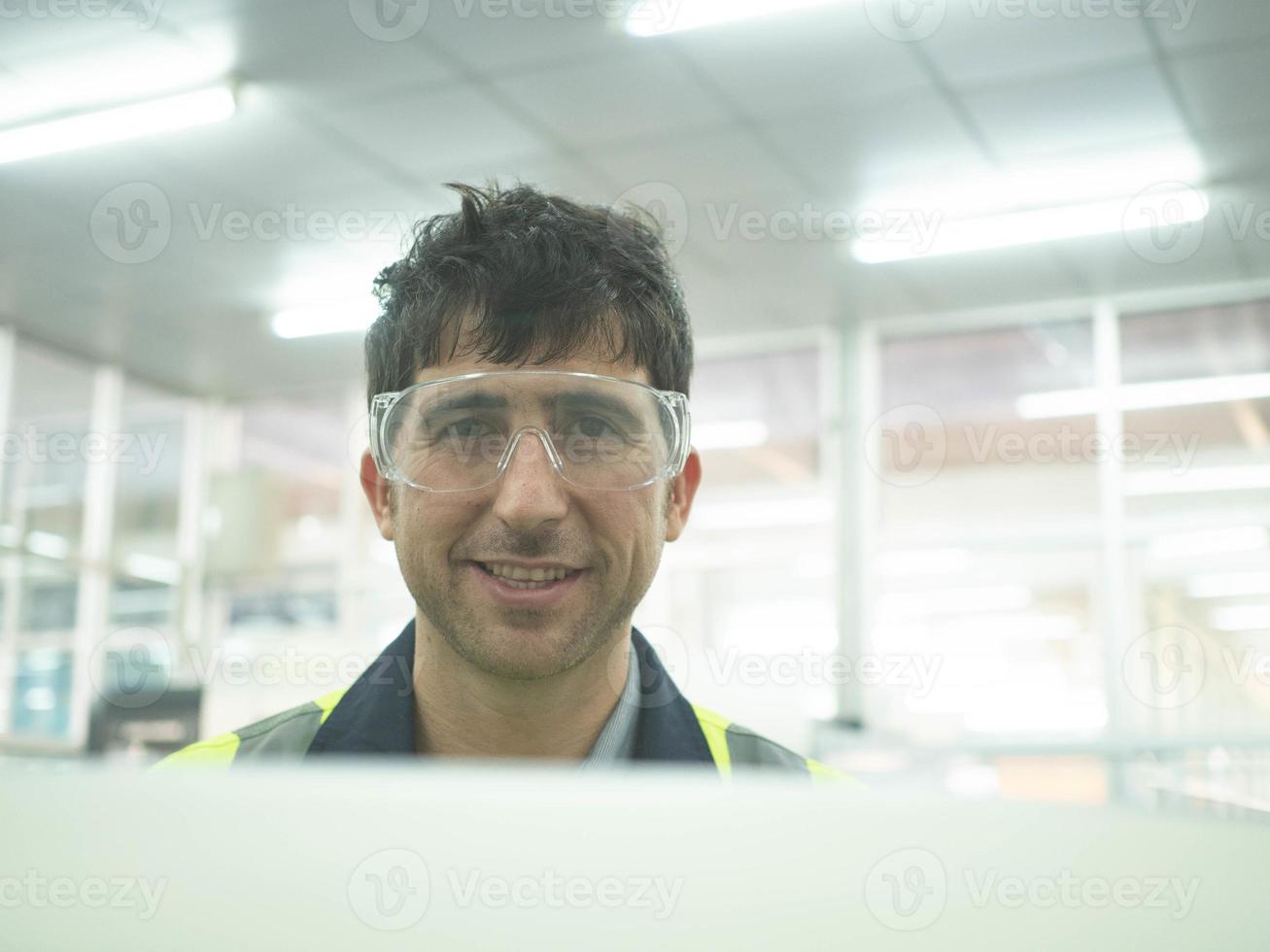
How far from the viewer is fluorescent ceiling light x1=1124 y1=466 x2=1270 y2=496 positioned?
6.08 m

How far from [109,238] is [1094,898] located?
6.03 meters

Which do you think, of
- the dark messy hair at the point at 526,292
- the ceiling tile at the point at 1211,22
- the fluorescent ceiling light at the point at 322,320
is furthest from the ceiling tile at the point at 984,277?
the dark messy hair at the point at 526,292

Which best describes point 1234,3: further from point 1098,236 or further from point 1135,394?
point 1135,394

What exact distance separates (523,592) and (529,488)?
11cm

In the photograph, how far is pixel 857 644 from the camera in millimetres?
6680

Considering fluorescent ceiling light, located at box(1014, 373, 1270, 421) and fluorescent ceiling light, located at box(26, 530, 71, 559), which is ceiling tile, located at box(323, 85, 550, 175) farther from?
fluorescent ceiling light, located at box(26, 530, 71, 559)

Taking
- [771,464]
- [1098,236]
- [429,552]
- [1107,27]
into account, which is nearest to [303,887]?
[429,552]

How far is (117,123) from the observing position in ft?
15.2

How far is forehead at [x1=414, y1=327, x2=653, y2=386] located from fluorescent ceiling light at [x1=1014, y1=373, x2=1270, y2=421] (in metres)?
5.56

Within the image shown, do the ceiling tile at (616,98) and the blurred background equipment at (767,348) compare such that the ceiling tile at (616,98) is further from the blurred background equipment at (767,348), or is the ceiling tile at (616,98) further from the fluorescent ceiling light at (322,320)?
the fluorescent ceiling light at (322,320)

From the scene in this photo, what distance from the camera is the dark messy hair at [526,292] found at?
4.37ft

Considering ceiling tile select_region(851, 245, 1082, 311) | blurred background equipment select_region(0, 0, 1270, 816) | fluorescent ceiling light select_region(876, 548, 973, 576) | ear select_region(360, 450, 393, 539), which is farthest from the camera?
fluorescent ceiling light select_region(876, 548, 973, 576)

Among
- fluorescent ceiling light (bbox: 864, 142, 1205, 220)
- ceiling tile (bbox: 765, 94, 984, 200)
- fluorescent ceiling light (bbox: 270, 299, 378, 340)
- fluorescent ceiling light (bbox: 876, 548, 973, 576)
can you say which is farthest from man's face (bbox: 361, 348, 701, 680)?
fluorescent ceiling light (bbox: 876, 548, 973, 576)

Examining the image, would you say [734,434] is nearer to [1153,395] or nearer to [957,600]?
[957,600]
